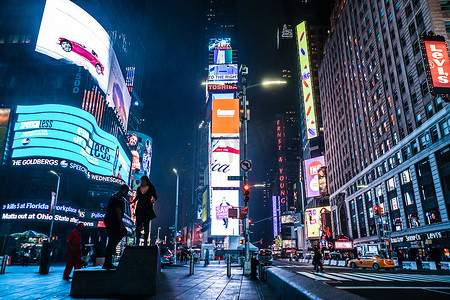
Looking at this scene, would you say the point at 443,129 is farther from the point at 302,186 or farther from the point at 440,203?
the point at 302,186

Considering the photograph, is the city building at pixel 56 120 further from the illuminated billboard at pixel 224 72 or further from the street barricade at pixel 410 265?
the illuminated billboard at pixel 224 72

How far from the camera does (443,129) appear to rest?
36312mm

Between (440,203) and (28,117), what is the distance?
199ft

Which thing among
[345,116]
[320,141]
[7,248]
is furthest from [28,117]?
[320,141]

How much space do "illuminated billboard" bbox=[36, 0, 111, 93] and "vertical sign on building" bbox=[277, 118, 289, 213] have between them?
134m

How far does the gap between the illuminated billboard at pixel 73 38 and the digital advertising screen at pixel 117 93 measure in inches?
190

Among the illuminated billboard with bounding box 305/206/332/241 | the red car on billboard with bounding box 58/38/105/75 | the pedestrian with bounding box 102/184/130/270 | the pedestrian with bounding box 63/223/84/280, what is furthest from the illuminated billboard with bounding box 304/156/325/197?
the pedestrian with bounding box 102/184/130/270

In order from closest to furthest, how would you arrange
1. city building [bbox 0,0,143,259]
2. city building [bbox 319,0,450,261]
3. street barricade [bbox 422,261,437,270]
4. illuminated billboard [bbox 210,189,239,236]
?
street barricade [bbox 422,261,437,270], city building [bbox 319,0,450,261], city building [bbox 0,0,143,259], illuminated billboard [bbox 210,189,239,236]

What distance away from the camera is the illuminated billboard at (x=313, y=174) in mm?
95062

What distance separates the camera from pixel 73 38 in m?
55.0

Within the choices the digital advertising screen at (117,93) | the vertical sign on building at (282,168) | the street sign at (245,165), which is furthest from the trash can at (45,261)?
the vertical sign on building at (282,168)

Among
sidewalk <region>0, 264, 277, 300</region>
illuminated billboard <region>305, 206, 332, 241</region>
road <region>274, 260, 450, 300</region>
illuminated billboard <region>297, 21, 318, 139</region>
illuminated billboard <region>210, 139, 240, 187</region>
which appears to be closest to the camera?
sidewalk <region>0, 264, 277, 300</region>

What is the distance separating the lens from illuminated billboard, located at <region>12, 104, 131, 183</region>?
148ft

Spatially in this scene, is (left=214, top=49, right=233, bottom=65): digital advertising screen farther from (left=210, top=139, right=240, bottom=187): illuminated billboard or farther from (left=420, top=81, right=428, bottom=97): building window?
(left=420, top=81, right=428, bottom=97): building window
